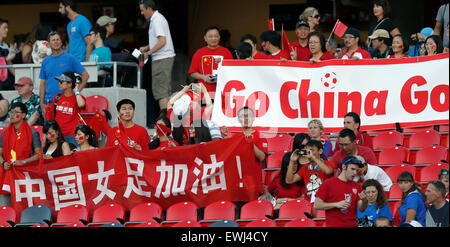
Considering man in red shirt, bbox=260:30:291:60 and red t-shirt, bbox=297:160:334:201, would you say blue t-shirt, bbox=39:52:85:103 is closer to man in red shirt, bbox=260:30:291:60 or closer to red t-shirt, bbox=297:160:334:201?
man in red shirt, bbox=260:30:291:60

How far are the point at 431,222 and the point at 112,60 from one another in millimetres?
6878

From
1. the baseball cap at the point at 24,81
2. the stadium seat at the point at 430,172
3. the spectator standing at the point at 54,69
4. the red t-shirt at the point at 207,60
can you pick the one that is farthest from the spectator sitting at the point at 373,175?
the baseball cap at the point at 24,81

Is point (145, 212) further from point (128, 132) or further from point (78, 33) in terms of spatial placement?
point (78, 33)

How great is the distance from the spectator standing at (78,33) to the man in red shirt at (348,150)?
5.46 m

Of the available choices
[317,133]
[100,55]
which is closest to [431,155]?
[317,133]

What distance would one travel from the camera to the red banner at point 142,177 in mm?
11312

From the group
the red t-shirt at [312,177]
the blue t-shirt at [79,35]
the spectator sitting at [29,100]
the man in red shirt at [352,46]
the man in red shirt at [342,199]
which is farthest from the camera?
the blue t-shirt at [79,35]

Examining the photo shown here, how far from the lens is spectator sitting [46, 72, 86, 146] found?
43.5 feet

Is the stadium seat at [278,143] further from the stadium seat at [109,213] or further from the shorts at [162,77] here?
the stadium seat at [109,213]

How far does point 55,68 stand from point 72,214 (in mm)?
3000

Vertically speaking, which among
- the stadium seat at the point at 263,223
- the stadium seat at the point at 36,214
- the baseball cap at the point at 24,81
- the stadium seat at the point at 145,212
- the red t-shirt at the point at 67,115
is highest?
the baseball cap at the point at 24,81

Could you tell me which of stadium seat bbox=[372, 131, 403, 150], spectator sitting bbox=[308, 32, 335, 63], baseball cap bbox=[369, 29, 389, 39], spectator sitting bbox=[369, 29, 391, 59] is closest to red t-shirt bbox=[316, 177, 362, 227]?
stadium seat bbox=[372, 131, 403, 150]

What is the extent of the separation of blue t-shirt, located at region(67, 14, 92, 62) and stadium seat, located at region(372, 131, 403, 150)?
197 inches
